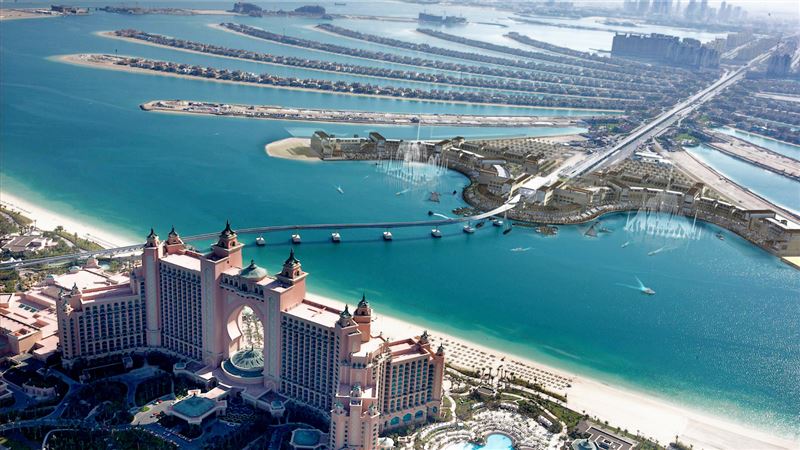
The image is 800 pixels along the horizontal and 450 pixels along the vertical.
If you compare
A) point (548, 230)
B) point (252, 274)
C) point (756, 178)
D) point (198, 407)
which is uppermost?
point (252, 274)

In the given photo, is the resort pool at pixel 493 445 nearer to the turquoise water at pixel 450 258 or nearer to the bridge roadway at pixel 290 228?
the turquoise water at pixel 450 258

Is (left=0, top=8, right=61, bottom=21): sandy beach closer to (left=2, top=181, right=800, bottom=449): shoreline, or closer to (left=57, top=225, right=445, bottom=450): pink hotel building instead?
(left=57, top=225, right=445, bottom=450): pink hotel building

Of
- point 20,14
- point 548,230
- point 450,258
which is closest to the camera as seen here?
point 450,258

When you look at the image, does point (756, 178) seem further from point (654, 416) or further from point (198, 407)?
point (198, 407)

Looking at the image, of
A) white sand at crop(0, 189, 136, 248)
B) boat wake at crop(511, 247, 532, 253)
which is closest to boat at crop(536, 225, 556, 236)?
boat wake at crop(511, 247, 532, 253)

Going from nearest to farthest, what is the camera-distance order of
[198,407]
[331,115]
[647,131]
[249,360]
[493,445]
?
[198,407]
[493,445]
[249,360]
[331,115]
[647,131]

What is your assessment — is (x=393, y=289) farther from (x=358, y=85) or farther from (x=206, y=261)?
(x=358, y=85)

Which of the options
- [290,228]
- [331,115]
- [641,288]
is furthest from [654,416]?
[331,115]
